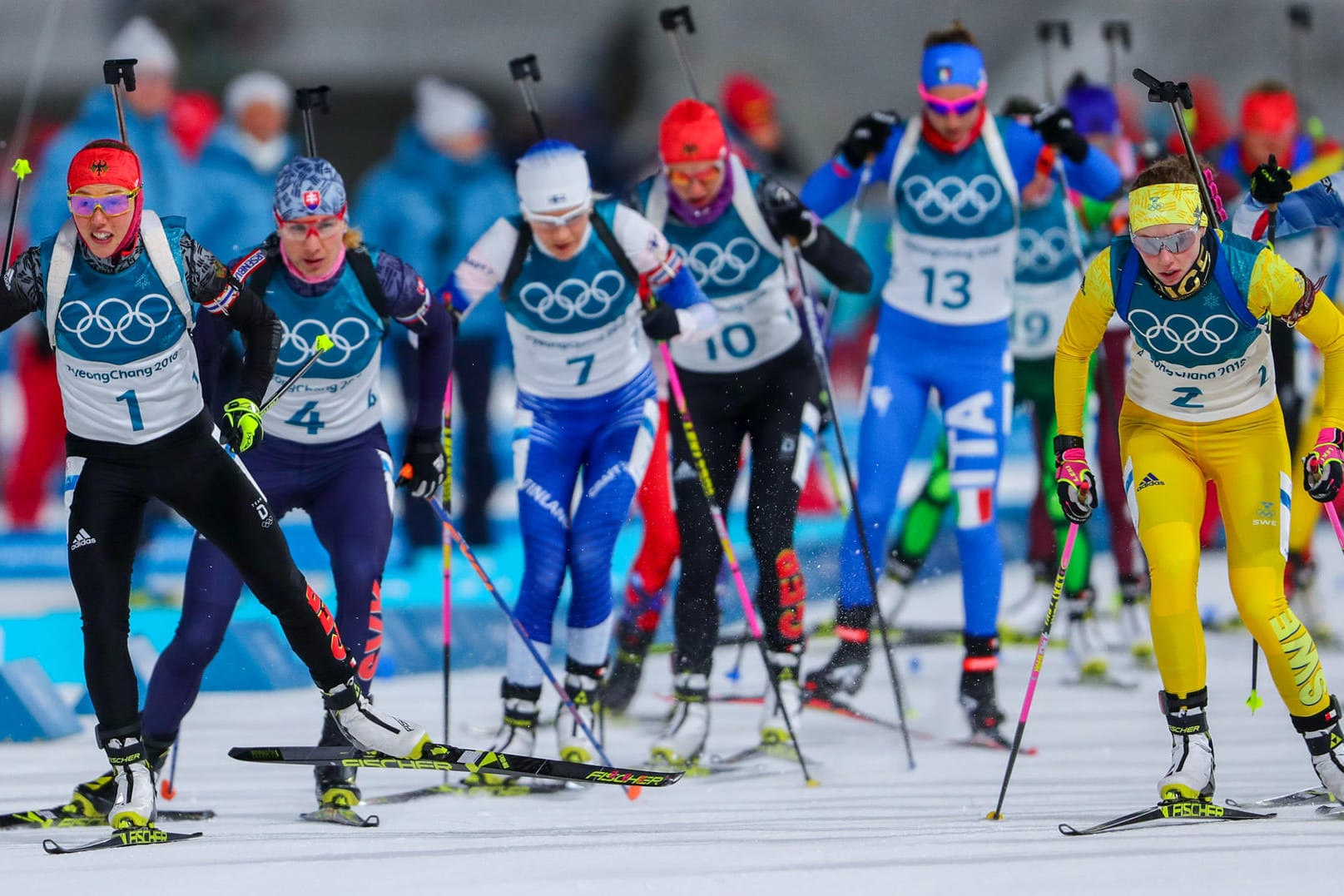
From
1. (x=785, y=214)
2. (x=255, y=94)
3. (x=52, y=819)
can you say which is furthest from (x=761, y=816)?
(x=255, y=94)

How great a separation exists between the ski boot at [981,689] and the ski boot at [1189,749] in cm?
141

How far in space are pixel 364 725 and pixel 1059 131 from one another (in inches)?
125

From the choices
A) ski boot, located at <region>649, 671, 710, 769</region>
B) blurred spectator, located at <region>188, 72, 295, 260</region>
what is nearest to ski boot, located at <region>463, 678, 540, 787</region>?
ski boot, located at <region>649, 671, 710, 769</region>

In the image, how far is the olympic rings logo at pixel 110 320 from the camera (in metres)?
5.00

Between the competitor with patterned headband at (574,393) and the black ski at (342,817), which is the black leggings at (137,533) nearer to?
the black ski at (342,817)

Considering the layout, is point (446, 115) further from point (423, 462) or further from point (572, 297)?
point (423, 462)

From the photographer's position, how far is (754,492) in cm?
658

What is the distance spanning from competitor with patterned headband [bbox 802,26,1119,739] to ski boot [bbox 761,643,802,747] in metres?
0.41

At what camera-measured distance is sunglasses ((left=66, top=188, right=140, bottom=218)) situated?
4949 millimetres

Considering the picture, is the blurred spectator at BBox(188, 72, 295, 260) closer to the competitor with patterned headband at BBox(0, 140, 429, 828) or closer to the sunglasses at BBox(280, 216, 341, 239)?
the sunglasses at BBox(280, 216, 341, 239)

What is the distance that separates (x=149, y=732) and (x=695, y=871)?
1781 mm

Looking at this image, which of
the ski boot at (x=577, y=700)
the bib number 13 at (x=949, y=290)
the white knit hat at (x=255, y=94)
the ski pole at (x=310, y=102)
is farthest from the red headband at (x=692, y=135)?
the white knit hat at (x=255, y=94)

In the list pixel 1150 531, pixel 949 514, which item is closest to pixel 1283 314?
pixel 1150 531

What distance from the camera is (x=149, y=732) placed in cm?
552
